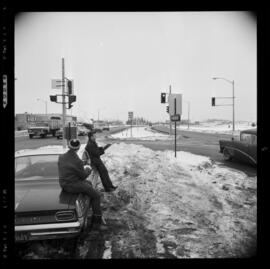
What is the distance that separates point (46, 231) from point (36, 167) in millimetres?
1577

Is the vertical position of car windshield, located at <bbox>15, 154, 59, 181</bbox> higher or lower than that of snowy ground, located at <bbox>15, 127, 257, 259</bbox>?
higher

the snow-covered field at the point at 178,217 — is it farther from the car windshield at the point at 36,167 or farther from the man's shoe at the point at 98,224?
the car windshield at the point at 36,167

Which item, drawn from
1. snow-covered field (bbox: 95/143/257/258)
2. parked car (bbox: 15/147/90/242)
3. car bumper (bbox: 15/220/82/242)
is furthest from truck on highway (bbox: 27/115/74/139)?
car bumper (bbox: 15/220/82/242)

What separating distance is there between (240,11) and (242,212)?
11.2 ft

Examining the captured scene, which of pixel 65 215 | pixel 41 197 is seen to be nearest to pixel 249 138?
pixel 65 215

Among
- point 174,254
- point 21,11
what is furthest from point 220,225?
point 21,11

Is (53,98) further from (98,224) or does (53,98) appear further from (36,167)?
(98,224)

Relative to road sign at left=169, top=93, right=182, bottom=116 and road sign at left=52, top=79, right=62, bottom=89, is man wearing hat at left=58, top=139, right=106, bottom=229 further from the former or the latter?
road sign at left=169, top=93, right=182, bottom=116

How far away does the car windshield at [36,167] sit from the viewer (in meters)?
3.90

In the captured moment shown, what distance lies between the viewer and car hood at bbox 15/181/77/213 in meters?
2.93

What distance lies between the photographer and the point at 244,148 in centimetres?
880

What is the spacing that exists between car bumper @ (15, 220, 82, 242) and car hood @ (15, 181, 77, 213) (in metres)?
0.21
